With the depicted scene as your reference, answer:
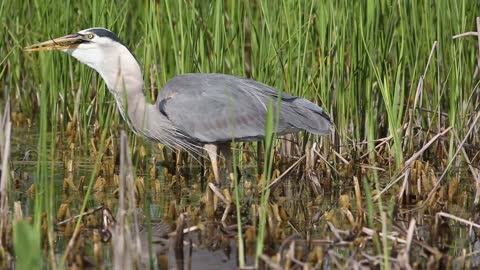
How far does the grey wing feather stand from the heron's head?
10.2 inches

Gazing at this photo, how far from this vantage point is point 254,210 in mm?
4652

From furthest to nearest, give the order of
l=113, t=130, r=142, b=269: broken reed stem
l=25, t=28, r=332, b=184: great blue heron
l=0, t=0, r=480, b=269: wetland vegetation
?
l=25, t=28, r=332, b=184: great blue heron, l=0, t=0, r=480, b=269: wetland vegetation, l=113, t=130, r=142, b=269: broken reed stem

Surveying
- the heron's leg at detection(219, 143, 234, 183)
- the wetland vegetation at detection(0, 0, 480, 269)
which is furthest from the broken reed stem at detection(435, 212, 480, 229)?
the heron's leg at detection(219, 143, 234, 183)

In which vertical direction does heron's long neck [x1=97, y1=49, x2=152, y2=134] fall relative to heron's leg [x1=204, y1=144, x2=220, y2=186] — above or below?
above

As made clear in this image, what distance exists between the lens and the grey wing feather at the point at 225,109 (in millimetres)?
5703

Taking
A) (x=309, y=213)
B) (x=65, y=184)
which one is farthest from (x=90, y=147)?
(x=309, y=213)

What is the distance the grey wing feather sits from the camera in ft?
18.7

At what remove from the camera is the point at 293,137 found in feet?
20.8

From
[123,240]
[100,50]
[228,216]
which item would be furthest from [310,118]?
[123,240]

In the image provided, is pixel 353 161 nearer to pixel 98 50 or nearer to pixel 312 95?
pixel 312 95

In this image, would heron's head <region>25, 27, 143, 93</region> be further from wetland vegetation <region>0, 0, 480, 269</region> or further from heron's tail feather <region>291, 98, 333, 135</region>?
heron's tail feather <region>291, 98, 333, 135</region>

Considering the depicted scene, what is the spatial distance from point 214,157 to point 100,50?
867mm

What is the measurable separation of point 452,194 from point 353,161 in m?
0.73

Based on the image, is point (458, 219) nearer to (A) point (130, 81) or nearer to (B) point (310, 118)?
(B) point (310, 118)
